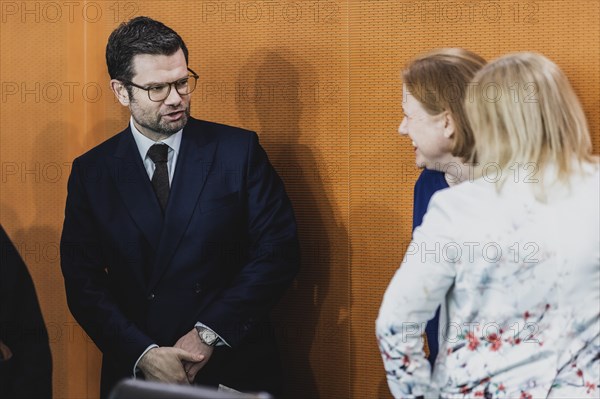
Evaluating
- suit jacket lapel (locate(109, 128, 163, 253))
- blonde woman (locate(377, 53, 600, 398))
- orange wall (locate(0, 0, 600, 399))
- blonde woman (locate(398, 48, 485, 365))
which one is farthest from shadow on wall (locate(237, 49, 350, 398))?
blonde woman (locate(377, 53, 600, 398))

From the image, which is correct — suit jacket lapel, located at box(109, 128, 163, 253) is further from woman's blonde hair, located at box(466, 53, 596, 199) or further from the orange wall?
woman's blonde hair, located at box(466, 53, 596, 199)

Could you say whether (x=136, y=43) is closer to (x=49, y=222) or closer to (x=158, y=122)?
(x=158, y=122)

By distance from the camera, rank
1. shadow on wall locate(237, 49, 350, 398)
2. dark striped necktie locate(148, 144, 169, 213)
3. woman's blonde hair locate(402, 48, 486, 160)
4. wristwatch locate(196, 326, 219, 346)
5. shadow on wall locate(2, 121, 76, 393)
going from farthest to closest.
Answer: shadow on wall locate(2, 121, 76, 393) < shadow on wall locate(237, 49, 350, 398) < dark striped necktie locate(148, 144, 169, 213) < wristwatch locate(196, 326, 219, 346) < woman's blonde hair locate(402, 48, 486, 160)

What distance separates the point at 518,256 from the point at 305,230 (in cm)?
131

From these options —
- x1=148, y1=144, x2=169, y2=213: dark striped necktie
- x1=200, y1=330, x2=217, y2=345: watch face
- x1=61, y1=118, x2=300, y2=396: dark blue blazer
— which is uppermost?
x1=148, y1=144, x2=169, y2=213: dark striped necktie

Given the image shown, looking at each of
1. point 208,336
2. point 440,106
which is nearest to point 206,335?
point 208,336

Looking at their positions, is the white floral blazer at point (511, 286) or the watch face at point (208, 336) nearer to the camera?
the white floral blazer at point (511, 286)

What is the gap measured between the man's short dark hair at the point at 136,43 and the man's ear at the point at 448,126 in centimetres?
96

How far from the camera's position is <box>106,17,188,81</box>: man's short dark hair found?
8.79 feet

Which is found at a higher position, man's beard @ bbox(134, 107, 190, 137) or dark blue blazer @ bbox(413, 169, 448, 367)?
man's beard @ bbox(134, 107, 190, 137)

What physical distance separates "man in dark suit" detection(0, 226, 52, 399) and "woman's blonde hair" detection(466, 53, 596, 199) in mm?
1089

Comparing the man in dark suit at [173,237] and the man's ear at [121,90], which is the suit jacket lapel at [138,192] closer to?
the man in dark suit at [173,237]

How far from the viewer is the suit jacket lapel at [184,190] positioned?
2.65 metres

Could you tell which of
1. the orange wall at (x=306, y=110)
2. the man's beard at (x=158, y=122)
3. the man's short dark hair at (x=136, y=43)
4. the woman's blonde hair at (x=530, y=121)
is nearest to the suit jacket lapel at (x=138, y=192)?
the man's beard at (x=158, y=122)
